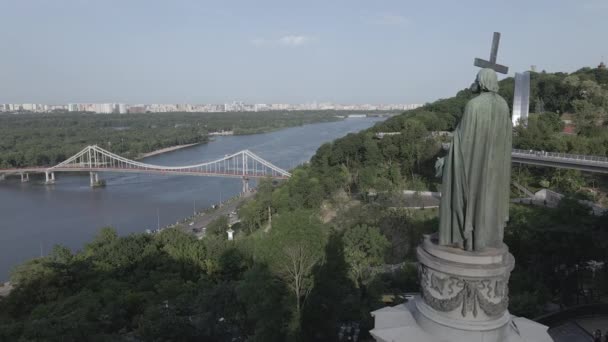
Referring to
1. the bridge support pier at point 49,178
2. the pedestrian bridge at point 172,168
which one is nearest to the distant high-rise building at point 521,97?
the pedestrian bridge at point 172,168

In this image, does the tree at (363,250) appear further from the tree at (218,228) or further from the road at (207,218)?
the road at (207,218)

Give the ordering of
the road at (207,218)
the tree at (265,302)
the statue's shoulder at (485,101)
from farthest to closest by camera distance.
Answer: the road at (207,218) < the tree at (265,302) < the statue's shoulder at (485,101)

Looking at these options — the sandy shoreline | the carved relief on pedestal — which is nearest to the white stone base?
the carved relief on pedestal

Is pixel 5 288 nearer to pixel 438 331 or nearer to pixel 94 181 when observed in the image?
pixel 438 331

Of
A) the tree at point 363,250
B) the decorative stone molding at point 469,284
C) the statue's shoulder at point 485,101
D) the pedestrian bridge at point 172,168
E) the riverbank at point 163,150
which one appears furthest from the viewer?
the riverbank at point 163,150

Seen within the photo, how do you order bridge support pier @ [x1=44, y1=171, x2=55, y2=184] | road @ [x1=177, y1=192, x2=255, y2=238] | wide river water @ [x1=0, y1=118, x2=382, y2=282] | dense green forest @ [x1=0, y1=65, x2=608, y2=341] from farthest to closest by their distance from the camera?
bridge support pier @ [x1=44, y1=171, x2=55, y2=184] < road @ [x1=177, y1=192, x2=255, y2=238] < wide river water @ [x1=0, y1=118, x2=382, y2=282] < dense green forest @ [x1=0, y1=65, x2=608, y2=341]

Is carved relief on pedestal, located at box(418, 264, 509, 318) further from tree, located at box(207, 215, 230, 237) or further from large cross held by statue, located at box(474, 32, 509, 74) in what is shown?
tree, located at box(207, 215, 230, 237)

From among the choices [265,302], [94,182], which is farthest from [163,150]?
[265,302]
